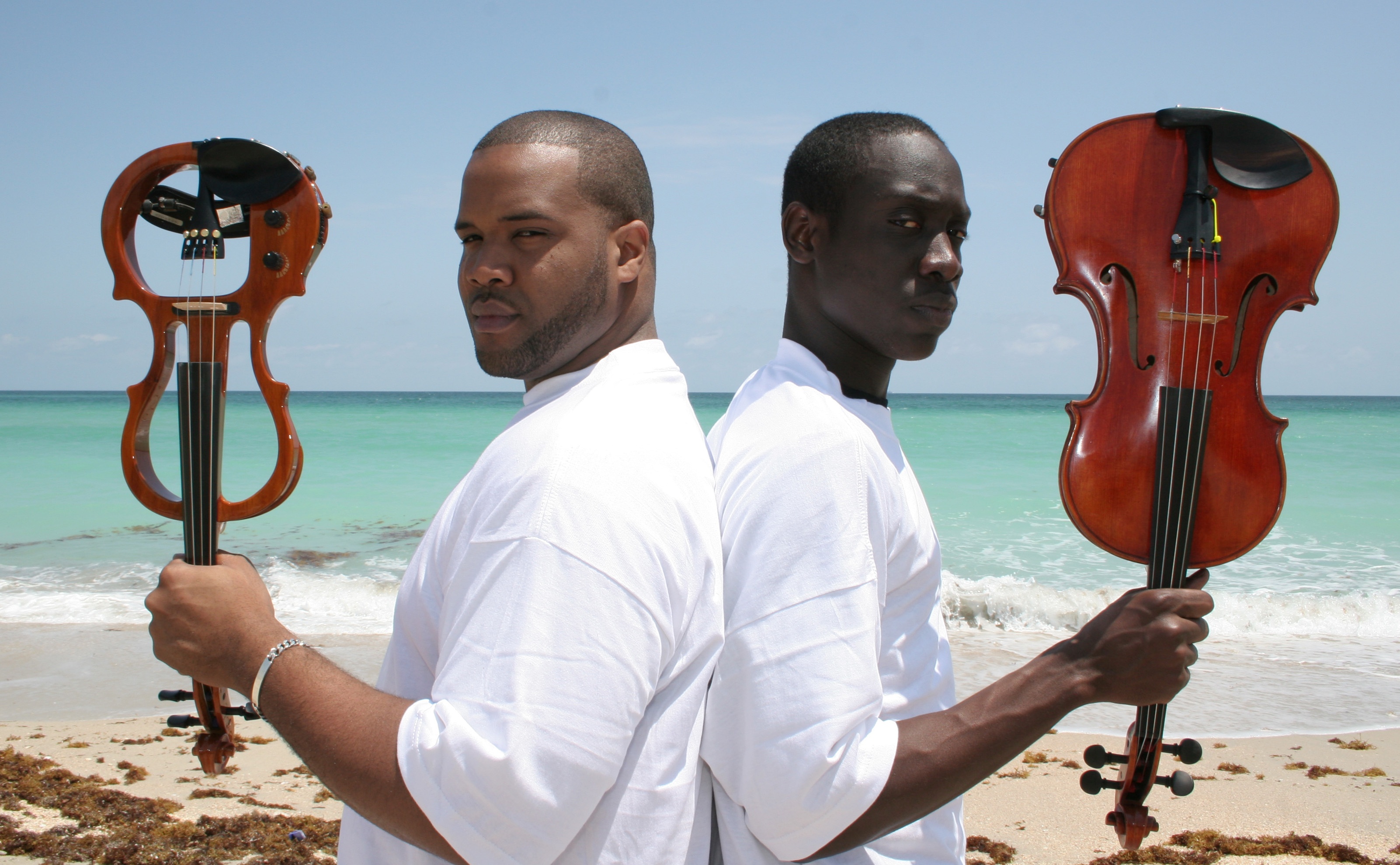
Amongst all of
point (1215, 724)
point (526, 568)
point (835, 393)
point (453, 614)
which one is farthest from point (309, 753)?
point (1215, 724)

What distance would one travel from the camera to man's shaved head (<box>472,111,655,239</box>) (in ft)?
4.97

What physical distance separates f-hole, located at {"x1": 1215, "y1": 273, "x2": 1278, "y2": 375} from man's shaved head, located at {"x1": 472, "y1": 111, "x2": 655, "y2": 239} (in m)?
1.10

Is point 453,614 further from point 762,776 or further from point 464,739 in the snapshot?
point 762,776

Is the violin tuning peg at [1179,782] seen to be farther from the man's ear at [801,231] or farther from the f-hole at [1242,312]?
the man's ear at [801,231]

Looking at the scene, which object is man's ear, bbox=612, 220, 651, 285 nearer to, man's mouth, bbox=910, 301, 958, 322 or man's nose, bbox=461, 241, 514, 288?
man's nose, bbox=461, 241, 514, 288

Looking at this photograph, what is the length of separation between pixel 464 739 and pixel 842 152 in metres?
1.23

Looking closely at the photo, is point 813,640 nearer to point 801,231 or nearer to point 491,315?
point 491,315

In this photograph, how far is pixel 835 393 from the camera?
1679mm

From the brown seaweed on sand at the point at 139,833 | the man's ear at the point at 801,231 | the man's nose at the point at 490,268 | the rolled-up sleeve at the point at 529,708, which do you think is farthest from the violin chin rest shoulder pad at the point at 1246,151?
the brown seaweed on sand at the point at 139,833

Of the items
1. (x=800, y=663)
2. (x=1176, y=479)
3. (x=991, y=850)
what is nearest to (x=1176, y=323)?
(x=1176, y=479)

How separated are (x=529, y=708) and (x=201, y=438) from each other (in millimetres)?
1152

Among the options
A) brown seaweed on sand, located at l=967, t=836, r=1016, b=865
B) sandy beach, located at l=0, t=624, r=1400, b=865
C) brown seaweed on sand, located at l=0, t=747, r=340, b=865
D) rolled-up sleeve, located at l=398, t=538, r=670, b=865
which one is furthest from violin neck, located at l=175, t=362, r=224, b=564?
brown seaweed on sand, located at l=967, t=836, r=1016, b=865

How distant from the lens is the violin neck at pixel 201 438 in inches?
71.9

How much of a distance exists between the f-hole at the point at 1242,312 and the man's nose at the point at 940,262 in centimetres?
53
